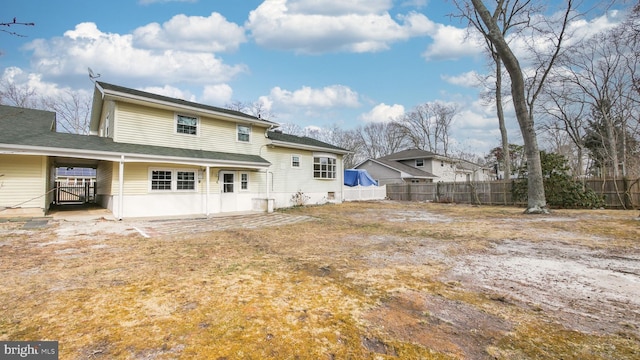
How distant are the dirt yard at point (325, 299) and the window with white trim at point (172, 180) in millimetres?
5241

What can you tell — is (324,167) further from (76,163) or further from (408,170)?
(408,170)

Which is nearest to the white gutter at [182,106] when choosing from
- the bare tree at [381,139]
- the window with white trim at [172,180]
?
the window with white trim at [172,180]

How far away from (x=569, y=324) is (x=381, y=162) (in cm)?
2896

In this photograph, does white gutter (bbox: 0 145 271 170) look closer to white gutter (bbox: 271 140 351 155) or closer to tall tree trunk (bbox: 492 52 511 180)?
white gutter (bbox: 271 140 351 155)

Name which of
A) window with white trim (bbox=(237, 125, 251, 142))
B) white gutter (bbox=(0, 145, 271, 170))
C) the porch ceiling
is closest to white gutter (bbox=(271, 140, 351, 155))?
window with white trim (bbox=(237, 125, 251, 142))

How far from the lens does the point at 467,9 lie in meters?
15.0

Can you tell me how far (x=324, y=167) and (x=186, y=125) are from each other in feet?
28.9

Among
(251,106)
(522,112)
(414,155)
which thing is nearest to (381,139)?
(414,155)

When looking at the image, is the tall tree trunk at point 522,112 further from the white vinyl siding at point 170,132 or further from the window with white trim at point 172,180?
the window with white trim at point 172,180

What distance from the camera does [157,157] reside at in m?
10.7

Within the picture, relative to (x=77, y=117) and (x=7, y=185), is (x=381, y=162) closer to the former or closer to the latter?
(x=7, y=185)

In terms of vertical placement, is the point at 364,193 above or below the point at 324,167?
below

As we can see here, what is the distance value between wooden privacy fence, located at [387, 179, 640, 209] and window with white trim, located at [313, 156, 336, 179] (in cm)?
831

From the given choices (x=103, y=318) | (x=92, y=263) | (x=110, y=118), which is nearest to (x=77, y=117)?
(x=110, y=118)
